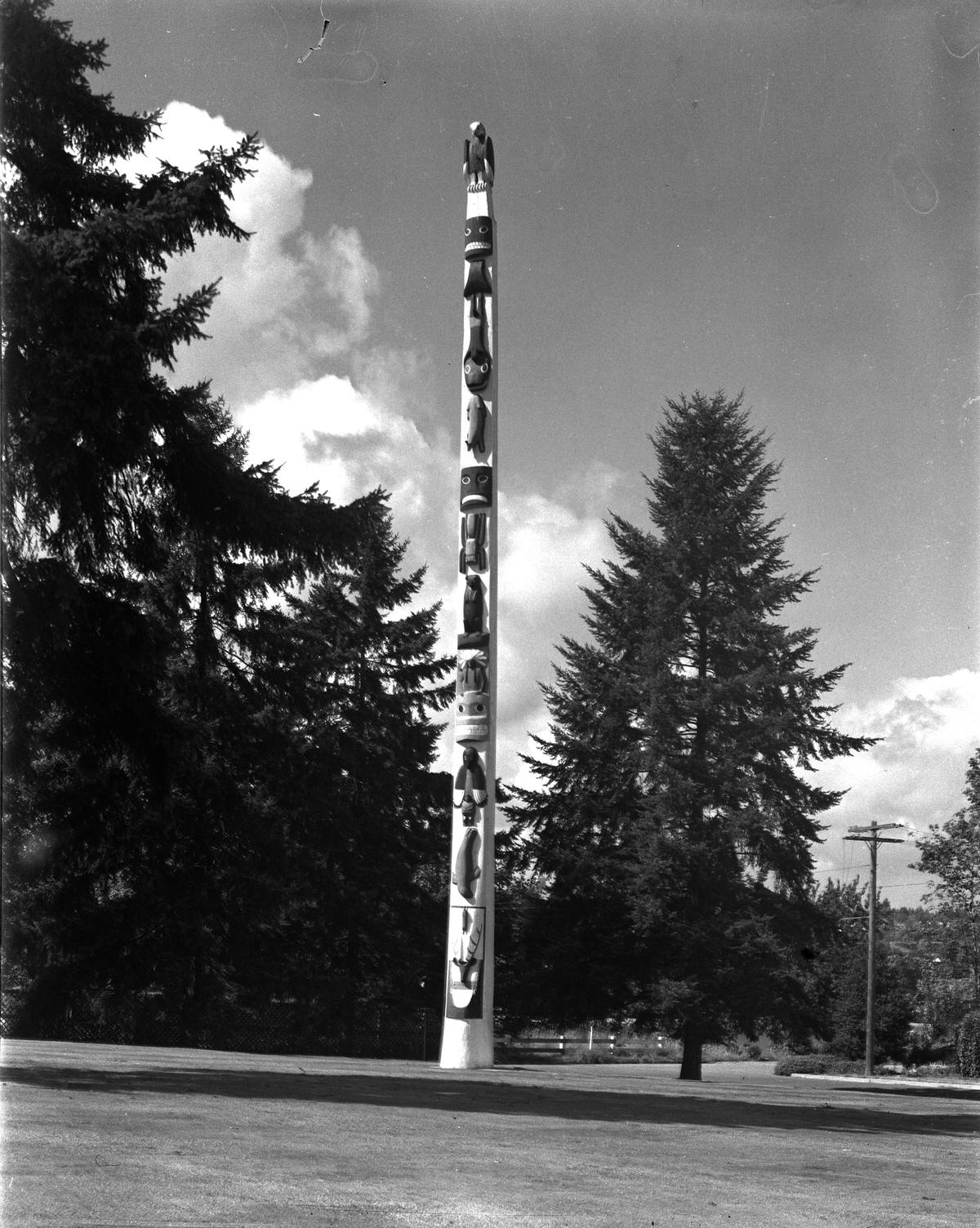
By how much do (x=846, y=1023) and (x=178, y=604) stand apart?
126ft

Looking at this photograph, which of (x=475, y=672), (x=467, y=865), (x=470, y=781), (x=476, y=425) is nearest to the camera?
(x=467, y=865)

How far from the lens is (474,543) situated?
24.6 m

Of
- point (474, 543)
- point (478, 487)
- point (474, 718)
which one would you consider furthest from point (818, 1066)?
point (478, 487)

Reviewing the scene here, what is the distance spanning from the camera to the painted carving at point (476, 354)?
82.9ft

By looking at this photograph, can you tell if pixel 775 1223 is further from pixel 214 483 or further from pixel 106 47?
pixel 106 47

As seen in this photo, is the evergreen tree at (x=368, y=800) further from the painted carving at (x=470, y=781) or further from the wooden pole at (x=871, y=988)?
the wooden pole at (x=871, y=988)

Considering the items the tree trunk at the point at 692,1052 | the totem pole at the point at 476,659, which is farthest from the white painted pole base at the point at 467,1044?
the tree trunk at the point at 692,1052

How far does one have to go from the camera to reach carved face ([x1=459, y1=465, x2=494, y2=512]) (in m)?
24.8

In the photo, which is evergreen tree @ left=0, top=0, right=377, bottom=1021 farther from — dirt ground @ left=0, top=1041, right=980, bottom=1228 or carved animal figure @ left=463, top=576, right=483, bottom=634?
carved animal figure @ left=463, top=576, right=483, bottom=634

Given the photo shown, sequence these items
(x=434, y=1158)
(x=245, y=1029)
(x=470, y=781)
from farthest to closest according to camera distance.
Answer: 1. (x=245, y=1029)
2. (x=470, y=781)
3. (x=434, y=1158)

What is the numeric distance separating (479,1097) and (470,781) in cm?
862

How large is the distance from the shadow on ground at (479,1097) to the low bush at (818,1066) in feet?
105

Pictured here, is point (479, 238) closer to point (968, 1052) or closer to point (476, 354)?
point (476, 354)

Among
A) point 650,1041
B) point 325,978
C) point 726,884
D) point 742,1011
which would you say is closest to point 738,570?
point 726,884
